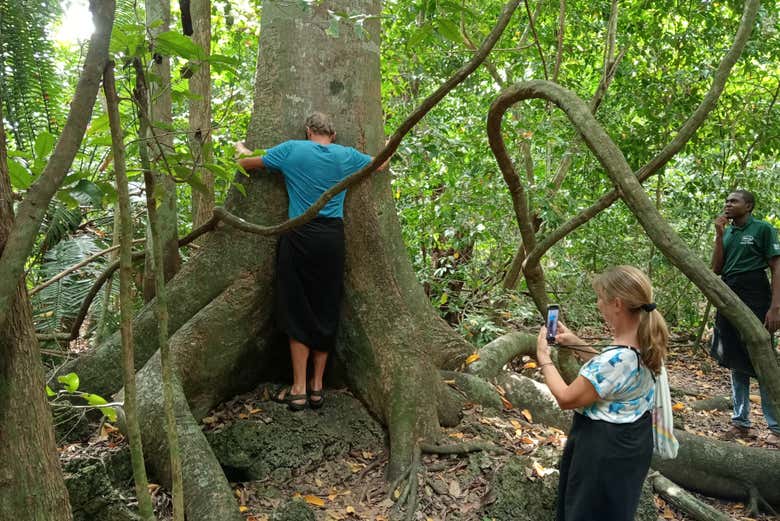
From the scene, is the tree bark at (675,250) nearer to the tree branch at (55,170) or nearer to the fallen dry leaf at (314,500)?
the tree branch at (55,170)

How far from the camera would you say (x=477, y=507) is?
11.8 ft

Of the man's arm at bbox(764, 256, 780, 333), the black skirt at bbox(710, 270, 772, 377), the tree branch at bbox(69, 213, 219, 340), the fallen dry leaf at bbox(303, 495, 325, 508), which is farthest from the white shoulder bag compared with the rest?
the black skirt at bbox(710, 270, 772, 377)

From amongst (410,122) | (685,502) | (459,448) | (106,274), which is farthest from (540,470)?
(106,274)

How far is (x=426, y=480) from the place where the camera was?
12.2 ft

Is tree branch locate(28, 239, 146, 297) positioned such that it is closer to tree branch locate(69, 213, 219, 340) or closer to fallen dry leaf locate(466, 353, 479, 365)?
tree branch locate(69, 213, 219, 340)

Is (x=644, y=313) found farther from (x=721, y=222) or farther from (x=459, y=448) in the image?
(x=721, y=222)

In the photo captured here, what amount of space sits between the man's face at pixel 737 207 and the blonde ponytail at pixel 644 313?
12.2 feet

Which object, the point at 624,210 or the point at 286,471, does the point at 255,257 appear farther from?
the point at 624,210

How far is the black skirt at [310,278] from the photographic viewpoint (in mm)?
4051

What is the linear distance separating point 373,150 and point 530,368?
11.0 feet

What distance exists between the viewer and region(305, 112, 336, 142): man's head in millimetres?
4191

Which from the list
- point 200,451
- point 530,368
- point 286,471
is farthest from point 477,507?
point 530,368

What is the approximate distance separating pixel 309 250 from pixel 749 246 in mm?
4264

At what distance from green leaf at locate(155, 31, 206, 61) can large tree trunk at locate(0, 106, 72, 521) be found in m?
0.56
